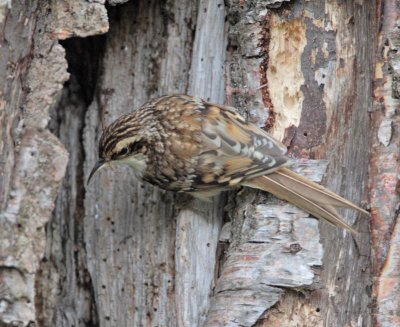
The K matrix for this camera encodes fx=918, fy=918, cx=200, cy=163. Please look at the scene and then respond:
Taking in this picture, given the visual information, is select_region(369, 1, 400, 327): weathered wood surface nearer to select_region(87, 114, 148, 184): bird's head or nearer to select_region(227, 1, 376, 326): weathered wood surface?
select_region(227, 1, 376, 326): weathered wood surface

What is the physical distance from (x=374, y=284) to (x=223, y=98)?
1049mm

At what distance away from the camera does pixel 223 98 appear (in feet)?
13.4

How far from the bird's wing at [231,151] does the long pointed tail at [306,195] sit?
0.05 metres

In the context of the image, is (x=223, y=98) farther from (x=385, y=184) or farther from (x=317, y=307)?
(x=317, y=307)

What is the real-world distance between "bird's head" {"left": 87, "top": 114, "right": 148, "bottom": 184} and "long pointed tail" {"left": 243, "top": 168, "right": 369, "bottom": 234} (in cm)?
64

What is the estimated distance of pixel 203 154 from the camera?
13.1 feet

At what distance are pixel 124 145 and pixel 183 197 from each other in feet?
1.16

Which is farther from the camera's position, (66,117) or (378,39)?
(66,117)

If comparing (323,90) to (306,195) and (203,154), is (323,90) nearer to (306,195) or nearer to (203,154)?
(306,195)

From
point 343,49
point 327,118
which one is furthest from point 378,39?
point 327,118

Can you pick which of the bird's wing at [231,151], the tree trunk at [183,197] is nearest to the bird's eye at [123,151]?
the tree trunk at [183,197]

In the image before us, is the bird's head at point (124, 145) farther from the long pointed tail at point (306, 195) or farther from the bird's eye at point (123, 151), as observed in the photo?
the long pointed tail at point (306, 195)

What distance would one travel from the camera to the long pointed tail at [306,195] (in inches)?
142

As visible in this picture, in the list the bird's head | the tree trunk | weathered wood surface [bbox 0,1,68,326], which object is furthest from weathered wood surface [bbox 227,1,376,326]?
weathered wood surface [bbox 0,1,68,326]
